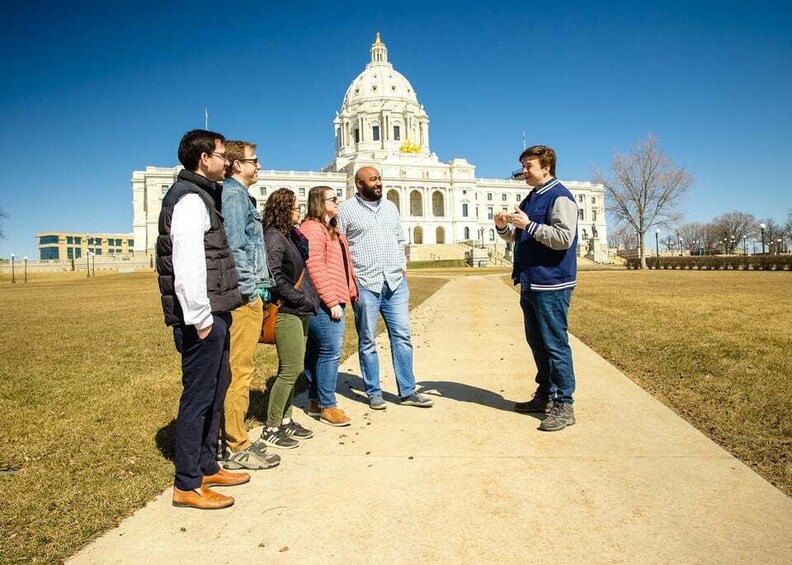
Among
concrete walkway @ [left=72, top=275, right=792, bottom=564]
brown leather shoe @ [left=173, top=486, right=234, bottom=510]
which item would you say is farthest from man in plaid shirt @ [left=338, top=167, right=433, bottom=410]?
brown leather shoe @ [left=173, top=486, right=234, bottom=510]

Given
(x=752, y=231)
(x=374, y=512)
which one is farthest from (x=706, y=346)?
(x=752, y=231)

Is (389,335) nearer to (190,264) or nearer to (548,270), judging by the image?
(548,270)

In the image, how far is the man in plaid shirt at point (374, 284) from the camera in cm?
588

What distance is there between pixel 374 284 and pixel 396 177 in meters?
93.0

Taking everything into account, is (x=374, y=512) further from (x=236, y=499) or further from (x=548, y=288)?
(x=548, y=288)

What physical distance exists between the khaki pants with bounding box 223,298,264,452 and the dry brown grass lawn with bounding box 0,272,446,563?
21.1 inches

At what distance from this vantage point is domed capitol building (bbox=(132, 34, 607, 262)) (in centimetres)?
9744

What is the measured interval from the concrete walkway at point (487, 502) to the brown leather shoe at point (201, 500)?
6cm

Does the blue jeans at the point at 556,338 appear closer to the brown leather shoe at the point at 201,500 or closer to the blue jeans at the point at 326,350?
the blue jeans at the point at 326,350

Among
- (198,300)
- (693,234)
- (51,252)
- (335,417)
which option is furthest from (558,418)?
(51,252)

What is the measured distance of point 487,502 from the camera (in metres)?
3.38

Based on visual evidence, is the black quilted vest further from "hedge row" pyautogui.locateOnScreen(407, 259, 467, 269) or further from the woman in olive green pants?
"hedge row" pyautogui.locateOnScreen(407, 259, 467, 269)

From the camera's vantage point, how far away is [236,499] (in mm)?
3604

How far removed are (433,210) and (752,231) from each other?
72.5 m
